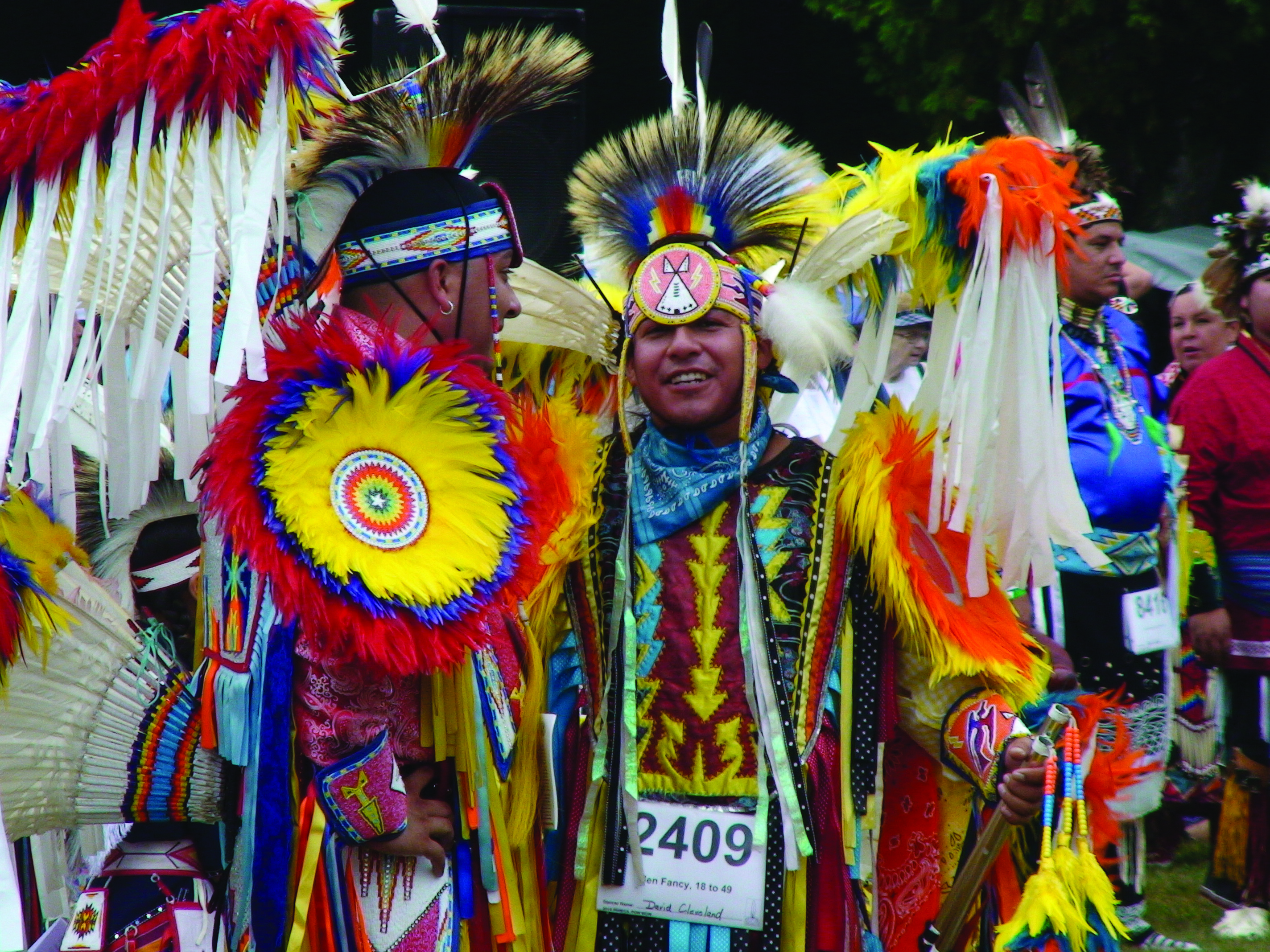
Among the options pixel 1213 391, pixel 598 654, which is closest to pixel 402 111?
pixel 598 654

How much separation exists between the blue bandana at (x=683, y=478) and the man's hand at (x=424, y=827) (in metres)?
0.71

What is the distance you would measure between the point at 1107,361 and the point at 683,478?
2150mm

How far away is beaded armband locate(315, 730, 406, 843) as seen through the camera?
2.46m

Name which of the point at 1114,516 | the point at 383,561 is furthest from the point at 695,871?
the point at 1114,516

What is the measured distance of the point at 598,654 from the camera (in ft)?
10.1

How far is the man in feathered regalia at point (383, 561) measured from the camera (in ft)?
7.95

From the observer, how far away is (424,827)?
101 inches

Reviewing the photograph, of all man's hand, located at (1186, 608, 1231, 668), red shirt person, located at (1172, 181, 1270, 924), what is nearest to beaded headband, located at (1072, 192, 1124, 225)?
red shirt person, located at (1172, 181, 1270, 924)

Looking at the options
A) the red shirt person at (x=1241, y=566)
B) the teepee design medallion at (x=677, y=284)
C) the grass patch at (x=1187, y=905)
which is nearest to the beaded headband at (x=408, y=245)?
the teepee design medallion at (x=677, y=284)

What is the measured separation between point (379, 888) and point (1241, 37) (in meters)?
6.05

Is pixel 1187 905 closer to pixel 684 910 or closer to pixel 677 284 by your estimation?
pixel 684 910

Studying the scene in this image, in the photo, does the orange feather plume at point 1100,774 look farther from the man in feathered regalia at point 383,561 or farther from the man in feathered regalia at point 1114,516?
the man in feathered regalia at point 1114,516

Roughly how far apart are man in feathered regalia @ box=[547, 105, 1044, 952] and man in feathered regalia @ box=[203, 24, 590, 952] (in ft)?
0.92

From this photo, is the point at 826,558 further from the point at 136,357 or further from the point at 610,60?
the point at 610,60
